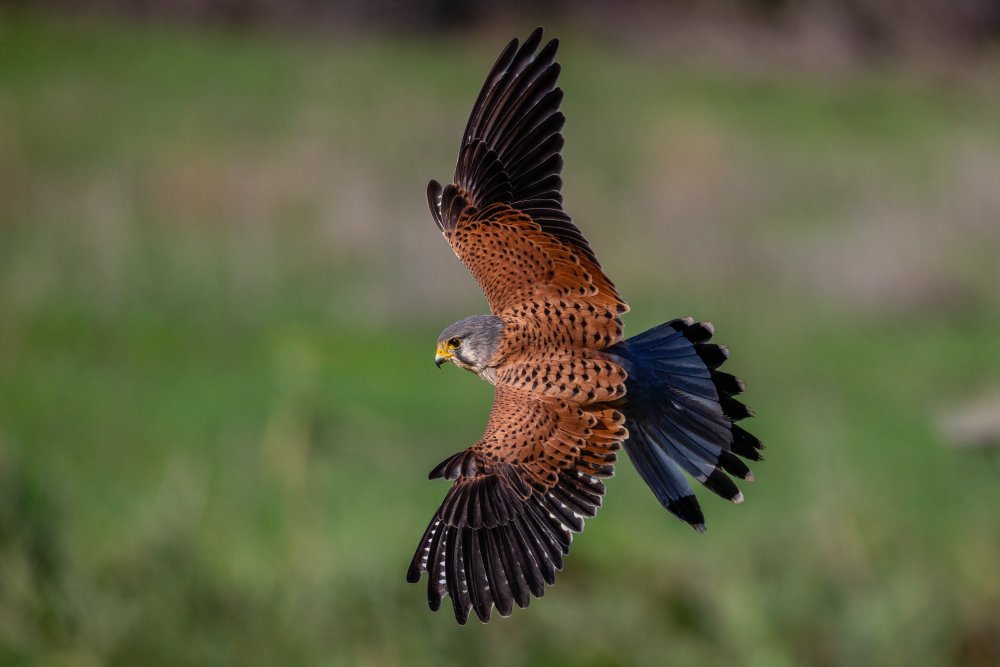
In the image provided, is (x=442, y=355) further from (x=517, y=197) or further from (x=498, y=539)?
(x=517, y=197)

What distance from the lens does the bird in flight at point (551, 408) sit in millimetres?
1061

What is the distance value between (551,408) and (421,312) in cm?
26

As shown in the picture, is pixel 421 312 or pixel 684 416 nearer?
pixel 684 416

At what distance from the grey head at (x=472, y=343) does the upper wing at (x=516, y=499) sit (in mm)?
30

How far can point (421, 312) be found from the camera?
135 centimetres

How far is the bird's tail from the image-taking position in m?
1.10

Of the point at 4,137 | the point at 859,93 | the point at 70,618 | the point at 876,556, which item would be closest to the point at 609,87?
the point at 859,93

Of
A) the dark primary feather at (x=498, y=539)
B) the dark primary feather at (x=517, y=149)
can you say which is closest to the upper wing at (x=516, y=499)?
the dark primary feather at (x=498, y=539)

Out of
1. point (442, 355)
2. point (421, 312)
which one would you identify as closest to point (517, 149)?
point (421, 312)

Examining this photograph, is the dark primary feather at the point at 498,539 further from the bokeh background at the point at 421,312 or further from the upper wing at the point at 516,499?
the bokeh background at the point at 421,312

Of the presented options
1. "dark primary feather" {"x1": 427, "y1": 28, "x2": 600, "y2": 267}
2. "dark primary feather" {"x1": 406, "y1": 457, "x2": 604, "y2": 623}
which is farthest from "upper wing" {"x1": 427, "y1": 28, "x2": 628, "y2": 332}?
"dark primary feather" {"x1": 406, "y1": 457, "x2": 604, "y2": 623}

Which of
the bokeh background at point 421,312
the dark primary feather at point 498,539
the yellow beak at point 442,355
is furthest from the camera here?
the bokeh background at point 421,312

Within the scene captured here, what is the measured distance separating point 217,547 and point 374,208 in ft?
30.1

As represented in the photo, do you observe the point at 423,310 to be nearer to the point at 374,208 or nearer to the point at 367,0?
the point at 374,208
